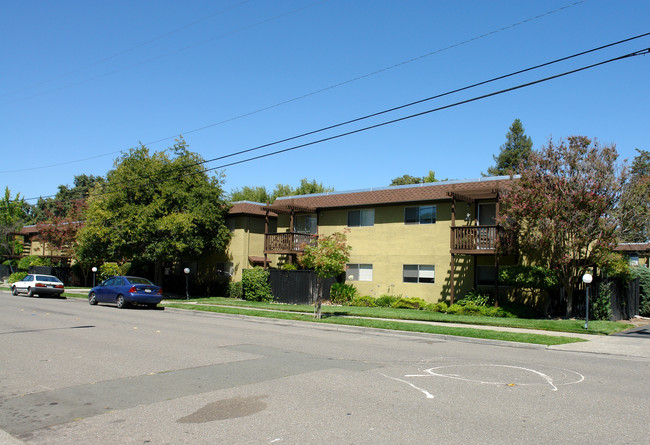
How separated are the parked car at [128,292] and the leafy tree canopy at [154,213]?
5.33 m

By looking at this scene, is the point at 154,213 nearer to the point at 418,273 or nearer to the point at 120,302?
the point at 120,302

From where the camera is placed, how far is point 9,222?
5928cm

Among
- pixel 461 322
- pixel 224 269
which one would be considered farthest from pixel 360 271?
pixel 224 269

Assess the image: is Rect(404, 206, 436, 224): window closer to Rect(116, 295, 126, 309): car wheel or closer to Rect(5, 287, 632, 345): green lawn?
Rect(5, 287, 632, 345): green lawn

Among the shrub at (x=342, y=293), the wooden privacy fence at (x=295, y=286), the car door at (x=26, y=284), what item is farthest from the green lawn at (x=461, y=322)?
the car door at (x=26, y=284)

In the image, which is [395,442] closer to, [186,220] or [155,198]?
[186,220]

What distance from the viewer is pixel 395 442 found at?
5.23 meters

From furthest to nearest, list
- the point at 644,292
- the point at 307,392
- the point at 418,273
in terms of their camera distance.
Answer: the point at 418,273 → the point at 644,292 → the point at 307,392

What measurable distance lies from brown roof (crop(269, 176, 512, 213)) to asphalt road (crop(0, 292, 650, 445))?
10.8m

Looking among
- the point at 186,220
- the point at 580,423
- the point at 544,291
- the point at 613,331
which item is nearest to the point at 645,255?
the point at 544,291

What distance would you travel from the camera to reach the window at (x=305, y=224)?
30.9 meters

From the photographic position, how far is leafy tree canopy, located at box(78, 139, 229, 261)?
2995 cm

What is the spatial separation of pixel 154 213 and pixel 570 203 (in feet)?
72.4

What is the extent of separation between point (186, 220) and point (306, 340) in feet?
60.0
